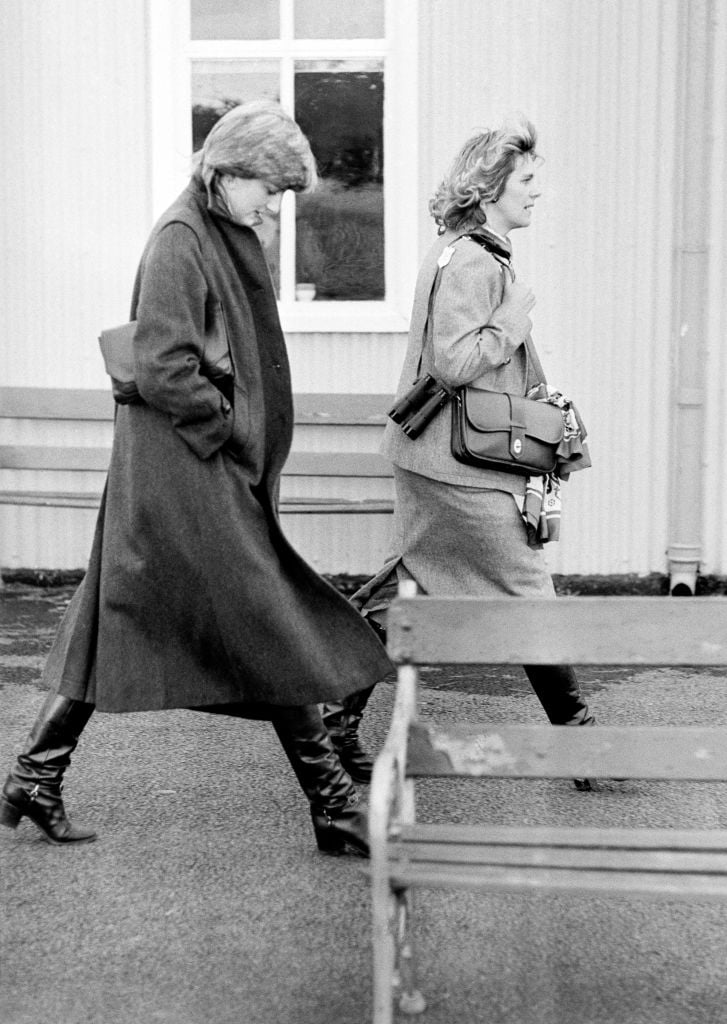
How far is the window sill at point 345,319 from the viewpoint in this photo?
295 inches

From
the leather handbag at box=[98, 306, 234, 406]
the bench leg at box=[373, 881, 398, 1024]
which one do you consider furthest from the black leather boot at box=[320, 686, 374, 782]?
the bench leg at box=[373, 881, 398, 1024]

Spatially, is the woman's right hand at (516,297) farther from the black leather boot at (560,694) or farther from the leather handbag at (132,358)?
the black leather boot at (560,694)

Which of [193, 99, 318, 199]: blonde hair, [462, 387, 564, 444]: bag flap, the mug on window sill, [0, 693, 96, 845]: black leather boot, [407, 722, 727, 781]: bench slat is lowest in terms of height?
[0, 693, 96, 845]: black leather boot

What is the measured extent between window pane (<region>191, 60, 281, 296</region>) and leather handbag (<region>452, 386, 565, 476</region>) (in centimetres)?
322

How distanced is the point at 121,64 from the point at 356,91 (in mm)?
1130

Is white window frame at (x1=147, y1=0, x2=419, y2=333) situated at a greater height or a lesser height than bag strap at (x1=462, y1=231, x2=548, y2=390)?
greater

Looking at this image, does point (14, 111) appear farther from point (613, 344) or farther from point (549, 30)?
point (613, 344)

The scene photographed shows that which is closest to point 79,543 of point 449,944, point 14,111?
point 14,111

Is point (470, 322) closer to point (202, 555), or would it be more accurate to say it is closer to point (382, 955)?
point (202, 555)

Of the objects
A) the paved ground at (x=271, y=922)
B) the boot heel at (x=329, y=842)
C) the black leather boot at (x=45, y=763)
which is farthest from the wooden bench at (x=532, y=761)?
the black leather boot at (x=45, y=763)

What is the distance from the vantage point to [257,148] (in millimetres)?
3977

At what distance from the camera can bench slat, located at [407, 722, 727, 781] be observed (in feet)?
11.1

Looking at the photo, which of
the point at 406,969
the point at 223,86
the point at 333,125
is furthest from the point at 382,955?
the point at 223,86

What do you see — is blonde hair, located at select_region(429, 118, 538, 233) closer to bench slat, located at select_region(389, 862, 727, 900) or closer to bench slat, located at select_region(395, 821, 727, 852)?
bench slat, located at select_region(395, 821, 727, 852)
